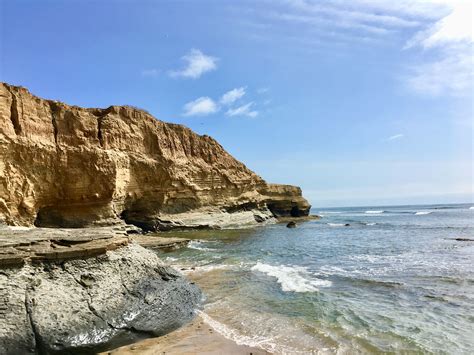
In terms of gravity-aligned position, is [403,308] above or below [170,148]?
below

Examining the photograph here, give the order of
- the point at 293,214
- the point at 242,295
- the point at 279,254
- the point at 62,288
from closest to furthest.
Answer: the point at 62,288, the point at 242,295, the point at 279,254, the point at 293,214

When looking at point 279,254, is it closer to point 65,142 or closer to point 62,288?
point 62,288

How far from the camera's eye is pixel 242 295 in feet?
34.6

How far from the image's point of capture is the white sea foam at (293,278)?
37.4 ft

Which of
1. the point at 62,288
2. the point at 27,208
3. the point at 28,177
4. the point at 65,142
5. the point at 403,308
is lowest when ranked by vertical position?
the point at 403,308

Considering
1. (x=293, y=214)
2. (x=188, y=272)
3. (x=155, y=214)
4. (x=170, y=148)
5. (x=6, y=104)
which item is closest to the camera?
(x=188, y=272)

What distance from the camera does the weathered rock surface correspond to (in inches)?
Result: 237

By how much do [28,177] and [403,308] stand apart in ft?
74.5

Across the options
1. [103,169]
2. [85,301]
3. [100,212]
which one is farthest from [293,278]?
[103,169]

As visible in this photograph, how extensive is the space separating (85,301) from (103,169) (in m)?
21.8

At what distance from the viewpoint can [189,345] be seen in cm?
676

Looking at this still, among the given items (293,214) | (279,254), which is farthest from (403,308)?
(293,214)

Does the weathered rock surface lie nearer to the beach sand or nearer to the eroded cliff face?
the beach sand

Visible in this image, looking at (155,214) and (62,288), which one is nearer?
(62,288)
